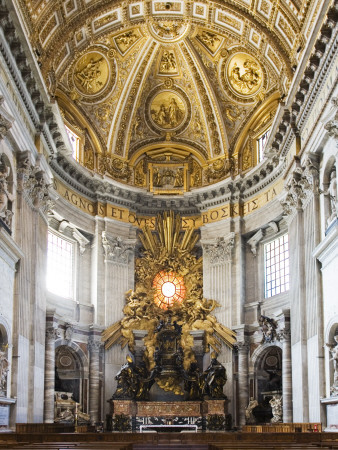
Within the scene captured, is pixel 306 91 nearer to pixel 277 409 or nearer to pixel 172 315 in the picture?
pixel 277 409

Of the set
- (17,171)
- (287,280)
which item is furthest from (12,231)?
(287,280)

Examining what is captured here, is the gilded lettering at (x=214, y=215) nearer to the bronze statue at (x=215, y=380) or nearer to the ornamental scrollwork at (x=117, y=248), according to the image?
the ornamental scrollwork at (x=117, y=248)

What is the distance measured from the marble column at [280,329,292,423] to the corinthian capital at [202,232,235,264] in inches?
185

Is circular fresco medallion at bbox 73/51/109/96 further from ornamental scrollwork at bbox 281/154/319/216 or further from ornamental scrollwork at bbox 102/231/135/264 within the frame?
ornamental scrollwork at bbox 281/154/319/216

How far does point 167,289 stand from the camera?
28.4m

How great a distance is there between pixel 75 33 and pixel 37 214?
22.3ft

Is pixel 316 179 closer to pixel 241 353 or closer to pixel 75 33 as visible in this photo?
pixel 241 353

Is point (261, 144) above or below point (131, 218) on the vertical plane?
above

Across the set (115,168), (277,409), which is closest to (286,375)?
(277,409)

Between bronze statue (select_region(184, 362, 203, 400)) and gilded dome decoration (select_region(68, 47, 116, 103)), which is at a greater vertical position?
gilded dome decoration (select_region(68, 47, 116, 103))

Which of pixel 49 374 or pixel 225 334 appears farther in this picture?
pixel 225 334

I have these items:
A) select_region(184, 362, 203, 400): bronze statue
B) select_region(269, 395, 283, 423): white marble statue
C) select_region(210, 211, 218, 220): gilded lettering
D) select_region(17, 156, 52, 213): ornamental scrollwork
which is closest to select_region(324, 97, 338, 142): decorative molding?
select_region(17, 156, 52, 213): ornamental scrollwork

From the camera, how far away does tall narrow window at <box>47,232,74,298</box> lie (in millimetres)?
25156

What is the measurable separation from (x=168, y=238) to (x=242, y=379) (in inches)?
256
